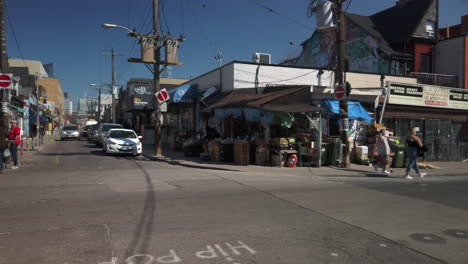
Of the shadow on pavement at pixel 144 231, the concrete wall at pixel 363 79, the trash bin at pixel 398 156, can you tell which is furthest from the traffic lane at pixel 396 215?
the concrete wall at pixel 363 79

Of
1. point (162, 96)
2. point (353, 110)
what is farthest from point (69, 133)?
point (353, 110)

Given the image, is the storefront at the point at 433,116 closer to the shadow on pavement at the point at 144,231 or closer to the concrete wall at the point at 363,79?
the concrete wall at the point at 363,79

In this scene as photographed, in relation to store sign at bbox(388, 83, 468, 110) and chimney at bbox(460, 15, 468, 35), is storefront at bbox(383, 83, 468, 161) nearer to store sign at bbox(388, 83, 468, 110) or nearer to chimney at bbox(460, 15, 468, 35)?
store sign at bbox(388, 83, 468, 110)

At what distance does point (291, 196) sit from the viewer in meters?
8.31

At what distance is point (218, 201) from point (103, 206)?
90.8 inches

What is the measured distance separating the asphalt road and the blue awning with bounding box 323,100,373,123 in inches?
248

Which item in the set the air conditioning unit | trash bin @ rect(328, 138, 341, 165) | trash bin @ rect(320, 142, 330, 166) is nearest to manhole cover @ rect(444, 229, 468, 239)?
trash bin @ rect(320, 142, 330, 166)

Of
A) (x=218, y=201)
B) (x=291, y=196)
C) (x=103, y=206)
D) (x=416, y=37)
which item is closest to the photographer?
(x=103, y=206)

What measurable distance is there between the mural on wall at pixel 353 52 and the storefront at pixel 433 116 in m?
7.64

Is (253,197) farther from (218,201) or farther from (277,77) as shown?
(277,77)

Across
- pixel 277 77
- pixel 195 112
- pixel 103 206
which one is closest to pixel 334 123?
pixel 277 77

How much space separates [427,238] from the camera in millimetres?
5262

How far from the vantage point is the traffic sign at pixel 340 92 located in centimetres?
1376

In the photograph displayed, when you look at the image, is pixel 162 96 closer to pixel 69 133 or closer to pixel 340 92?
pixel 340 92
